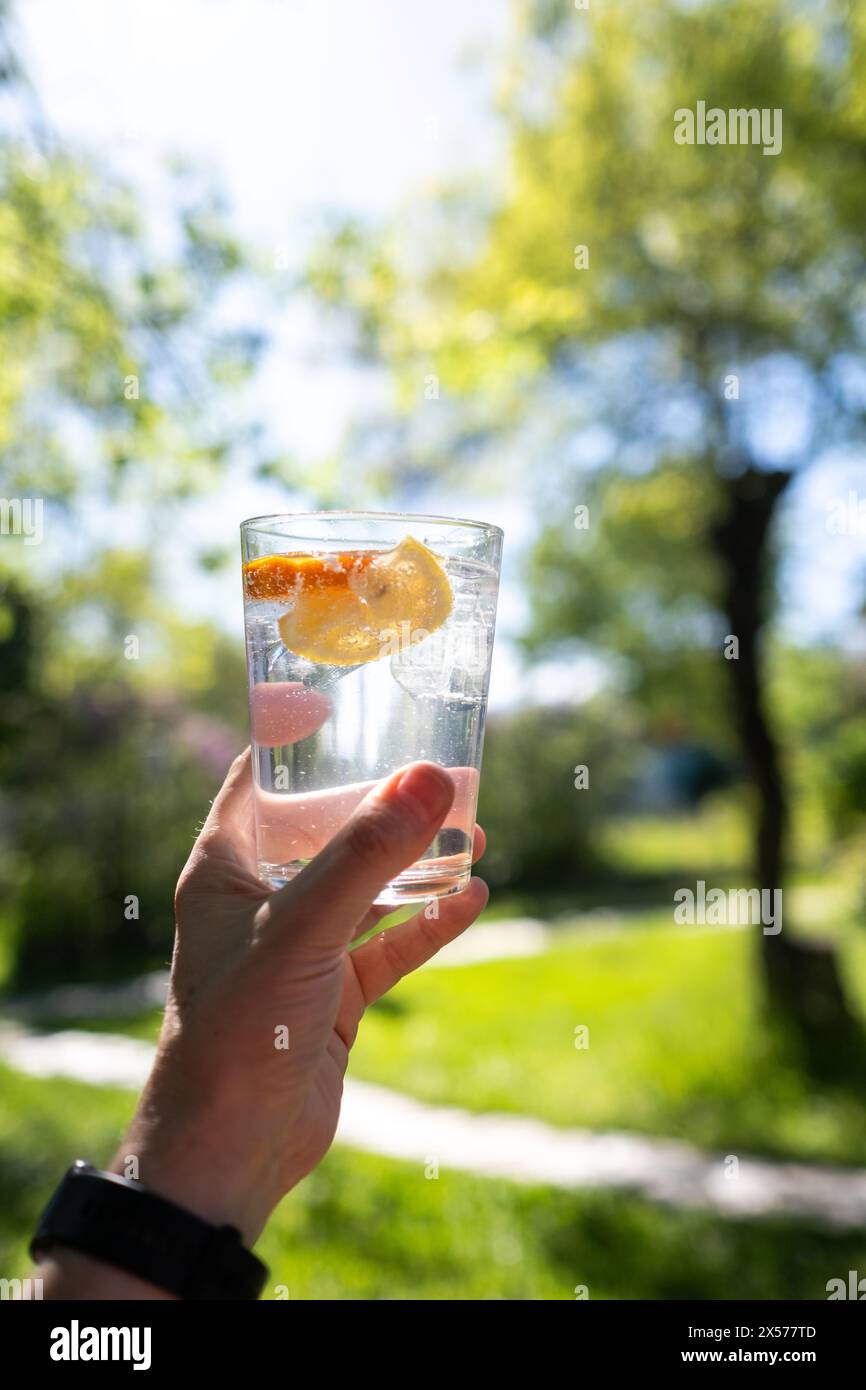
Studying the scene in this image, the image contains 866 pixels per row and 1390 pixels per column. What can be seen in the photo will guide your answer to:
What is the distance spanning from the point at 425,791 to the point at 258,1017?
366 mm

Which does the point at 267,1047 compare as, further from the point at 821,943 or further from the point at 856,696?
the point at 856,696

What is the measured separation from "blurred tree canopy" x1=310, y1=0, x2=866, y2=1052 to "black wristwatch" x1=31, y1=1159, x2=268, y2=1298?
563 centimetres

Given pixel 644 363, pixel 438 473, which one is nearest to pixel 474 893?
pixel 644 363

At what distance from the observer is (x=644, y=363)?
8.00m

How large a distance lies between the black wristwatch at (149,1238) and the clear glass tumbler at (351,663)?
465mm

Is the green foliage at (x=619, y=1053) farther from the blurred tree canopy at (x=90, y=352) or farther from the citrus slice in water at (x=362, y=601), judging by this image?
the citrus slice in water at (x=362, y=601)

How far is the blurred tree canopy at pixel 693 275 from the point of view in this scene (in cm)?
701

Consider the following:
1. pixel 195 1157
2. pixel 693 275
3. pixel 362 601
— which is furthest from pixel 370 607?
pixel 693 275

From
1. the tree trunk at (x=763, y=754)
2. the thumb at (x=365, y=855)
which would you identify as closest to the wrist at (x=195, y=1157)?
the thumb at (x=365, y=855)

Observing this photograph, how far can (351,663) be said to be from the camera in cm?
158

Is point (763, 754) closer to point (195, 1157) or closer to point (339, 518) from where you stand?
point (339, 518)

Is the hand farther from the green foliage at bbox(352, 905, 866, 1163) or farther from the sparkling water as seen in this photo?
the green foliage at bbox(352, 905, 866, 1163)
